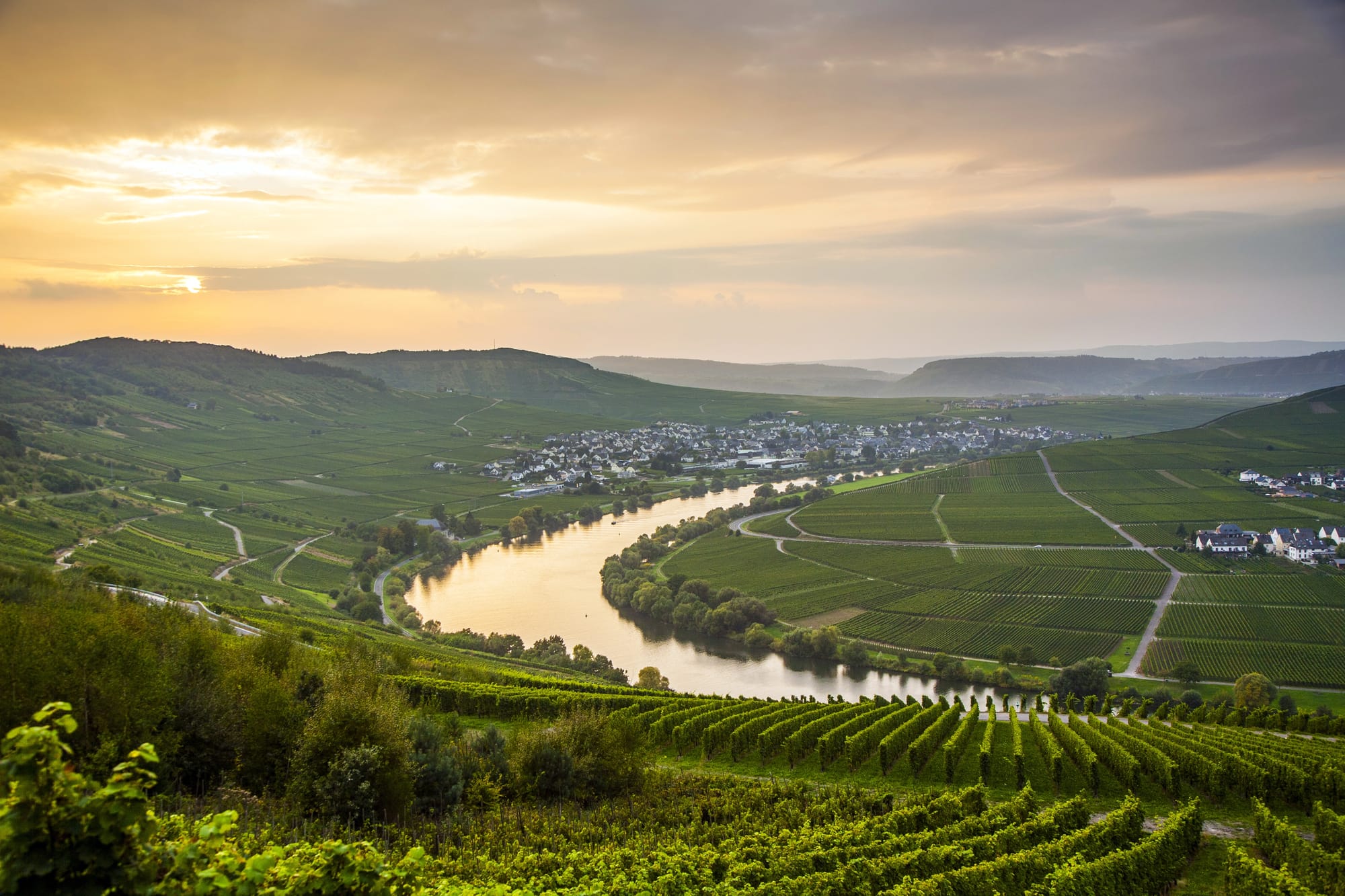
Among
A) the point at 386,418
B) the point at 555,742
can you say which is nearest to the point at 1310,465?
the point at 555,742

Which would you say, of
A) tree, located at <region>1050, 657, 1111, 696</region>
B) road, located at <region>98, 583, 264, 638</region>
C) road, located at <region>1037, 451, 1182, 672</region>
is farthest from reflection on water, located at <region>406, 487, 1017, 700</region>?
road, located at <region>98, 583, 264, 638</region>

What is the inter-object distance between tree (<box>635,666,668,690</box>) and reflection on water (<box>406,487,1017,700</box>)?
2319 mm

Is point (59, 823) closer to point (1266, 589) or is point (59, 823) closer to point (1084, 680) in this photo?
point (1084, 680)

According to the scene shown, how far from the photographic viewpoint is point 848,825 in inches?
767

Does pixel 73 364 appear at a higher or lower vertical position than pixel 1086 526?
higher

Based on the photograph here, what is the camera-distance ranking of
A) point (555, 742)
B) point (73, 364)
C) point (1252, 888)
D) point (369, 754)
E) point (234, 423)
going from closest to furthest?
1. point (1252, 888)
2. point (369, 754)
3. point (555, 742)
4. point (234, 423)
5. point (73, 364)

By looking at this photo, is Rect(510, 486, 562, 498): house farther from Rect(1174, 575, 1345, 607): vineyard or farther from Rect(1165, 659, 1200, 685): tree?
Rect(1165, 659, 1200, 685): tree

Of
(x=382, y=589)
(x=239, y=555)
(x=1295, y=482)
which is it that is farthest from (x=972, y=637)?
(x=1295, y=482)

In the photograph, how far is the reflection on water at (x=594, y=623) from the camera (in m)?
59.6

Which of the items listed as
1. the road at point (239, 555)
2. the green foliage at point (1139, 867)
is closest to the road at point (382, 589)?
the road at point (239, 555)

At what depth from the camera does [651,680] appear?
56.9 meters

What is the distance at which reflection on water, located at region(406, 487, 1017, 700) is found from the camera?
59.6 meters

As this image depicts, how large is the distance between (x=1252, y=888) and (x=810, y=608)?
60338 millimetres

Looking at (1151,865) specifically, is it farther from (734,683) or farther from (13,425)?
(13,425)
